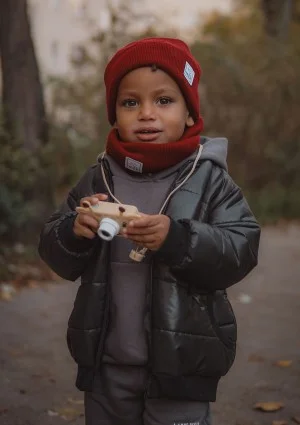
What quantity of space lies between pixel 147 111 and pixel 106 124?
27.8 feet

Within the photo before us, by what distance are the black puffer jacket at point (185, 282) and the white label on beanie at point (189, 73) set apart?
29 centimetres

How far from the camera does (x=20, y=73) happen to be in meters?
7.52

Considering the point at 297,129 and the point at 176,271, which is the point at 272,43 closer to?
the point at 297,129

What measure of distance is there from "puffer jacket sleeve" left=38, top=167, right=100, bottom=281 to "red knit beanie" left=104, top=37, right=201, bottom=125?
0.39 metres

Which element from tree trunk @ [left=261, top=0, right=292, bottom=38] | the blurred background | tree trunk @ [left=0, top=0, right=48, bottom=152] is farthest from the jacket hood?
tree trunk @ [left=261, top=0, right=292, bottom=38]

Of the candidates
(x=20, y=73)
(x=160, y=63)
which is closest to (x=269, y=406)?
(x=160, y=63)

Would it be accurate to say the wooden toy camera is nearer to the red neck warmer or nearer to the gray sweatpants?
the red neck warmer

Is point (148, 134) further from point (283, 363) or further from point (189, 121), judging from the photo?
point (283, 363)

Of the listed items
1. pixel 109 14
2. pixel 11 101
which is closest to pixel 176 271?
pixel 11 101

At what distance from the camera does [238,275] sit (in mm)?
2424

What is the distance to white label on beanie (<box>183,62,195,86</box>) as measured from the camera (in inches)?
98.2

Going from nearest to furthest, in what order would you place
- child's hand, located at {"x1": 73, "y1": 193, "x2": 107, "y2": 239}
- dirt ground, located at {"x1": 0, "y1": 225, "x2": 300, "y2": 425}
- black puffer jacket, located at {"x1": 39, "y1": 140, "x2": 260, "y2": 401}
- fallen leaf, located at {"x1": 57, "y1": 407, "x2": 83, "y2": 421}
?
1. child's hand, located at {"x1": 73, "y1": 193, "x2": 107, "y2": 239}
2. black puffer jacket, located at {"x1": 39, "y1": 140, "x2": 260, "y2": 401}
3. fallen leaf, located at {"x1": 57, "y1": 407, "x2": 83, "y2": 421}
4. dirt ground, located at {"x1": 0, "y1": 225, "x2": 300, "y2": 425}

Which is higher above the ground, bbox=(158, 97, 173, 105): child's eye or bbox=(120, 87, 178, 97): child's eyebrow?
bbox=(120, 87, 178, 97): child's eyebrow

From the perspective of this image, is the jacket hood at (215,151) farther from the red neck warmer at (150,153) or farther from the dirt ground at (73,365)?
the dirt ground at (73,365)
